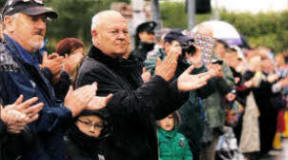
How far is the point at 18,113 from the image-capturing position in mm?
3844

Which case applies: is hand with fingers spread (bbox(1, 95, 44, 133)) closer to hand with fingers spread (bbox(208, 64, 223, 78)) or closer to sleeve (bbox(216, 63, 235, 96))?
hand with fingers spread (bbox(208, 64, 223, 78))

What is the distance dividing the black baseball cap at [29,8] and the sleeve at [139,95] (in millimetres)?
770

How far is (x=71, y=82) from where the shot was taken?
6.34 meters

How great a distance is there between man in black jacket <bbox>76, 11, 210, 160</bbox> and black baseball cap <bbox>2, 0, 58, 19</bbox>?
0.78 m

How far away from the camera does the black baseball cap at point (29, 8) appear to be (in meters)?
4.39

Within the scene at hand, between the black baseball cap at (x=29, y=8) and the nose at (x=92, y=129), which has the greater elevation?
the black baseball cap at (x=29, y=8)

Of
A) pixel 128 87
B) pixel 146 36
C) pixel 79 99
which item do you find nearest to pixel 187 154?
pixel 128 87

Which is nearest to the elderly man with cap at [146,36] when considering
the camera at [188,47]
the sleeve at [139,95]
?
the camera at [188,47]

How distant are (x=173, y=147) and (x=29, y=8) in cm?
274

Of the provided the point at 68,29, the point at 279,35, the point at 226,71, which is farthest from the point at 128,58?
the point at 279,35

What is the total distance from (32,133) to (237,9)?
213ft

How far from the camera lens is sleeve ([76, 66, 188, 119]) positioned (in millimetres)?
4828

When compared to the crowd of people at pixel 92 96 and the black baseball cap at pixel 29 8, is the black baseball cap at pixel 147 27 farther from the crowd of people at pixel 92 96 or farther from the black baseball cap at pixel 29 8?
the black baseball cap at pixel 29 8

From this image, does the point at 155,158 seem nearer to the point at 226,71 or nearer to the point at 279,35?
the point at 226,71
